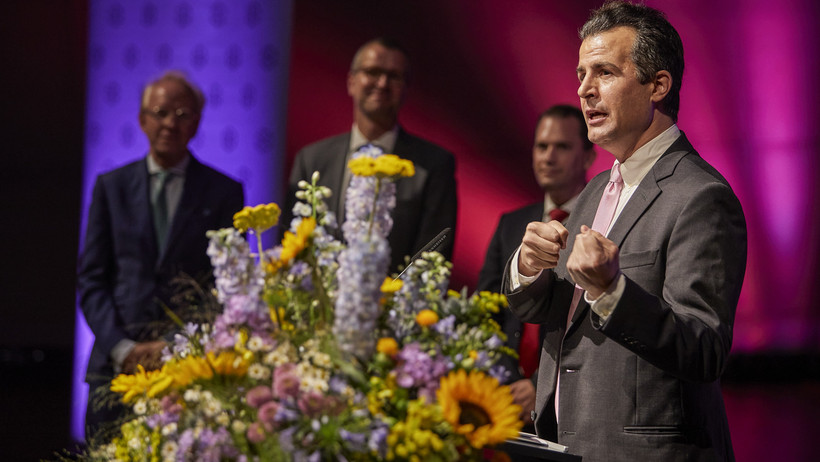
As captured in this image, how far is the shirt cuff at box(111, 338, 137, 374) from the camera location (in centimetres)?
326

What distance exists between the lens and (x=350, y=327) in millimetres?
1045

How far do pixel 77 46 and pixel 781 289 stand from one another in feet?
15.4

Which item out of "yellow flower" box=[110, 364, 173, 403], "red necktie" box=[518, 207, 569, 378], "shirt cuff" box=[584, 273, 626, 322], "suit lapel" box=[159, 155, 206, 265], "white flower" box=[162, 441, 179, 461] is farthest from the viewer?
"suit lapel" box=[159, 155, 206, 265]

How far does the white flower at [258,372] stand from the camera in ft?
3.59

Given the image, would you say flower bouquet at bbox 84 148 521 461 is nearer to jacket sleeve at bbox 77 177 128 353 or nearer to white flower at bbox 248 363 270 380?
white flower at bbox 248 363 270 380

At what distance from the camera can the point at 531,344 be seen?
306 centimetres

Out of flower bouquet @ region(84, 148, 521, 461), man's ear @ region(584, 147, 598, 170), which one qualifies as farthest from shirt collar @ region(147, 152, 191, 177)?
flower bouquet @ region(84, 148, 521, 461)

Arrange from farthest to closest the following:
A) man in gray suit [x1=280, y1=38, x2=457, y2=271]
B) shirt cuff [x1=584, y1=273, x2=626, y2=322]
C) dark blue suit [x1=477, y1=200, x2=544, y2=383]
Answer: man in gray suit [x1=280, y1=38, x2=457, y2=271], dark blue suit [x1=477, y1=200, x2=544, y2=383], shirt cuff [x1=584, y1=273, x2=626, y2=322]

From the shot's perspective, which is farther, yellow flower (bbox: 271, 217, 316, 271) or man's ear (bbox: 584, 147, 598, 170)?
man's ear (bbox: 584, 147, 598, 170)

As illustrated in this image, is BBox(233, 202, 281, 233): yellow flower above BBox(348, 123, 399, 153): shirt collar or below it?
above

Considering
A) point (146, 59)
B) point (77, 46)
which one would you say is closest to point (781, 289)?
point (146, 59)

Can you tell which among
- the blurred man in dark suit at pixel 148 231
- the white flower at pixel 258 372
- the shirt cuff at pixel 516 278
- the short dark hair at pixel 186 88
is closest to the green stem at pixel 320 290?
the white flower at pixel 258 372

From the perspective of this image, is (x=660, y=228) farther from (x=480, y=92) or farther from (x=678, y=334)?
(x=480, y=92)

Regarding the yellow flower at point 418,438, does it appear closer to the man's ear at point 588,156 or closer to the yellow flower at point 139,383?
the yellow flower at point 139,383
